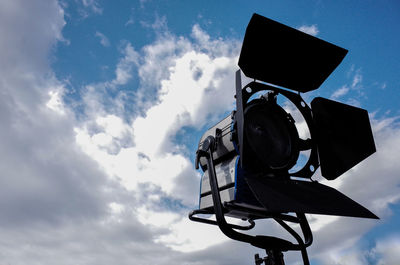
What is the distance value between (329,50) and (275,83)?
0.64m

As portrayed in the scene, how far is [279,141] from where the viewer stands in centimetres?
307

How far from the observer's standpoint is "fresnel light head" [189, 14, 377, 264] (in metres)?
2.51

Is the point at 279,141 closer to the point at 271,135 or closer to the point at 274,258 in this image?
the point at 271,135

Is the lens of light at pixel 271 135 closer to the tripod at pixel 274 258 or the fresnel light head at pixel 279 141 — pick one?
the fresnel light head at pixel 279 141

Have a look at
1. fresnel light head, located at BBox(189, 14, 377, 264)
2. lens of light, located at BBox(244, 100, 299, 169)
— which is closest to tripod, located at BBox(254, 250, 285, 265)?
fresnel light head, located at BBox(189, 14, 377, 264)

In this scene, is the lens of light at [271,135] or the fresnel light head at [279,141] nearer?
the fresnel light head at [279,141]

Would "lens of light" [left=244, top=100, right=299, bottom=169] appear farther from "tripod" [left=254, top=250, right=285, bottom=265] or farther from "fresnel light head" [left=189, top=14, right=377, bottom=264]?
"tripod" [left=254, top=250, right=285, bottom=265]

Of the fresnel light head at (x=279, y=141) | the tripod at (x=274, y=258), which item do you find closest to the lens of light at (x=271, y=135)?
the fresnel light head at (x=279, y=141)

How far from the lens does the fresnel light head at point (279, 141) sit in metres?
2.51

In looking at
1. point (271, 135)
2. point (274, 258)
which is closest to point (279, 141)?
point (271, 135)

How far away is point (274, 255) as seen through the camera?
7.89 feet

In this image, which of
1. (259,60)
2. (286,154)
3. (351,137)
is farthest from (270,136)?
(351,137)

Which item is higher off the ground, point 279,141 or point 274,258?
point 279,141

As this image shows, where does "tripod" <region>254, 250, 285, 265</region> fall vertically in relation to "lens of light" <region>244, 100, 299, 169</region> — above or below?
below
